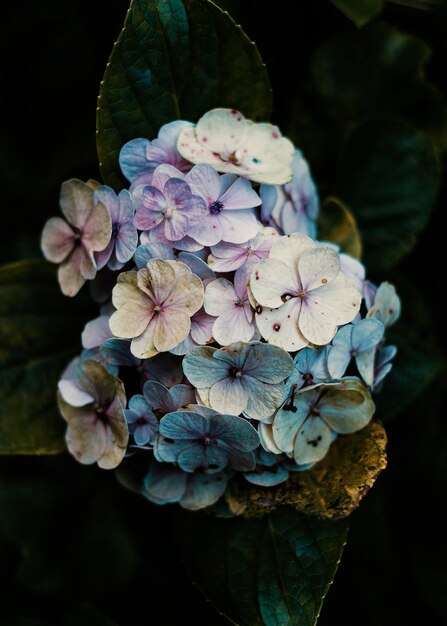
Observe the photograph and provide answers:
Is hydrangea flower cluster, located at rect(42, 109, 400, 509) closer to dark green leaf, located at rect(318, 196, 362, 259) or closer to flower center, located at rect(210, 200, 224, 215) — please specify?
flower center, located at rect(210, 200, 224, 215)

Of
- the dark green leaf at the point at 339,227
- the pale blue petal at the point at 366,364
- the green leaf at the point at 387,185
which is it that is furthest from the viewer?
the green leaf at the point at 387,185

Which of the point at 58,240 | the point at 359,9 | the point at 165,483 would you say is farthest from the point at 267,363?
the point at 359,9

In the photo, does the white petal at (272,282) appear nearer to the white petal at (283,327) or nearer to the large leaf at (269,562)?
the white petal at (283,327)

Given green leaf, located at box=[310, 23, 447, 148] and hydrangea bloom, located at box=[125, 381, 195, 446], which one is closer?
hydrangea bloom, located at box=[125, 381, 195, 446]

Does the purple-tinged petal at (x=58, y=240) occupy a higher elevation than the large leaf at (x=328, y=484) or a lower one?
higher

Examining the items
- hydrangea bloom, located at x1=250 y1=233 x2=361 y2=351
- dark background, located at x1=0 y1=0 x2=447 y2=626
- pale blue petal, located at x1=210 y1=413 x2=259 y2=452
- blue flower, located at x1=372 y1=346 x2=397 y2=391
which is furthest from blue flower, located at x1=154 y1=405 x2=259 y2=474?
dark background, located at x1=0 y1=0 x2=447 y2=626

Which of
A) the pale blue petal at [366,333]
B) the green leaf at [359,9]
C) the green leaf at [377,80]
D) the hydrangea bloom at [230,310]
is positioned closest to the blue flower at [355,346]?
the pale blue petal at [366,333]
